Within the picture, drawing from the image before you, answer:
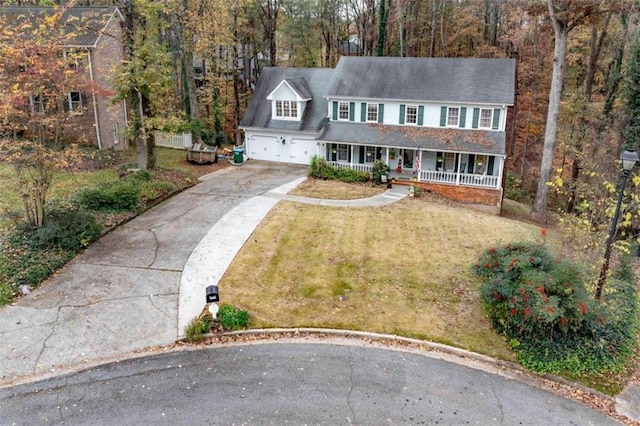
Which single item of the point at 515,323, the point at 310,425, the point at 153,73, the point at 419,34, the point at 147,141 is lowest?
the point at 310,425

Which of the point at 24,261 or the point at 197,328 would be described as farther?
the point at 24,261

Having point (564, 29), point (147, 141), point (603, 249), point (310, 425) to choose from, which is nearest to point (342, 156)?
point (147, 141)

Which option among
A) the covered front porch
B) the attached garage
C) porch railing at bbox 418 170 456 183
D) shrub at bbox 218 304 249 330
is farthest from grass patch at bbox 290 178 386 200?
shrub at bbox 218 304 249 330

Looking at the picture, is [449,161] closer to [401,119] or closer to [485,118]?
[485,118]

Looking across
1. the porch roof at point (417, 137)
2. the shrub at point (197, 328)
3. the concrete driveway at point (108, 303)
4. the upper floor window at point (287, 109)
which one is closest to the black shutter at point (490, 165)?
the porch roof at point (417, 137)

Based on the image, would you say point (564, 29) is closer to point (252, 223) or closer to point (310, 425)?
point (252, 223)

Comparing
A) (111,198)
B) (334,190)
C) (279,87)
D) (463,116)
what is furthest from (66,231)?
(463,116)
